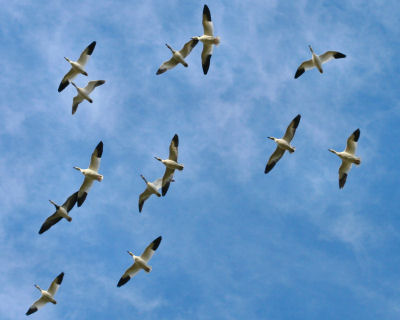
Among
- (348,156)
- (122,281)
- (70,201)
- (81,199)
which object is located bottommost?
(122,281)

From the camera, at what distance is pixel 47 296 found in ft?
156

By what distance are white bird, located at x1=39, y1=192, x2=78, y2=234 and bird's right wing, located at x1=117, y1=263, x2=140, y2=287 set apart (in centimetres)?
458

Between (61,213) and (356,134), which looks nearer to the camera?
(356,134)

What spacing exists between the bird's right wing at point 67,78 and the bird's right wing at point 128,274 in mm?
12531

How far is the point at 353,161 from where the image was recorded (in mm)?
44844

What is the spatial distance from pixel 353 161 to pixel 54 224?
18114mm

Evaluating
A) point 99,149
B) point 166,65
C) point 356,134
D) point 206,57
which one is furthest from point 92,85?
point 356,134

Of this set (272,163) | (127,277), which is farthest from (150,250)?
(272,163)

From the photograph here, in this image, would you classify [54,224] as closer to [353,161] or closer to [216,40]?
[216,40]

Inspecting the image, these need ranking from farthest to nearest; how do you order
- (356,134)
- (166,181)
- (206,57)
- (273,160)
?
1. (206,57)
2. (273,160)
3. (166,181)
4. (356,134)

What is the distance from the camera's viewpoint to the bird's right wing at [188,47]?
47.6 meters

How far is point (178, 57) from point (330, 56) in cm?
922

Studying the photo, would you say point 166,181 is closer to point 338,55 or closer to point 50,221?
point 50,221

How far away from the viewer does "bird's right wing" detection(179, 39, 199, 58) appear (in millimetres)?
47628
